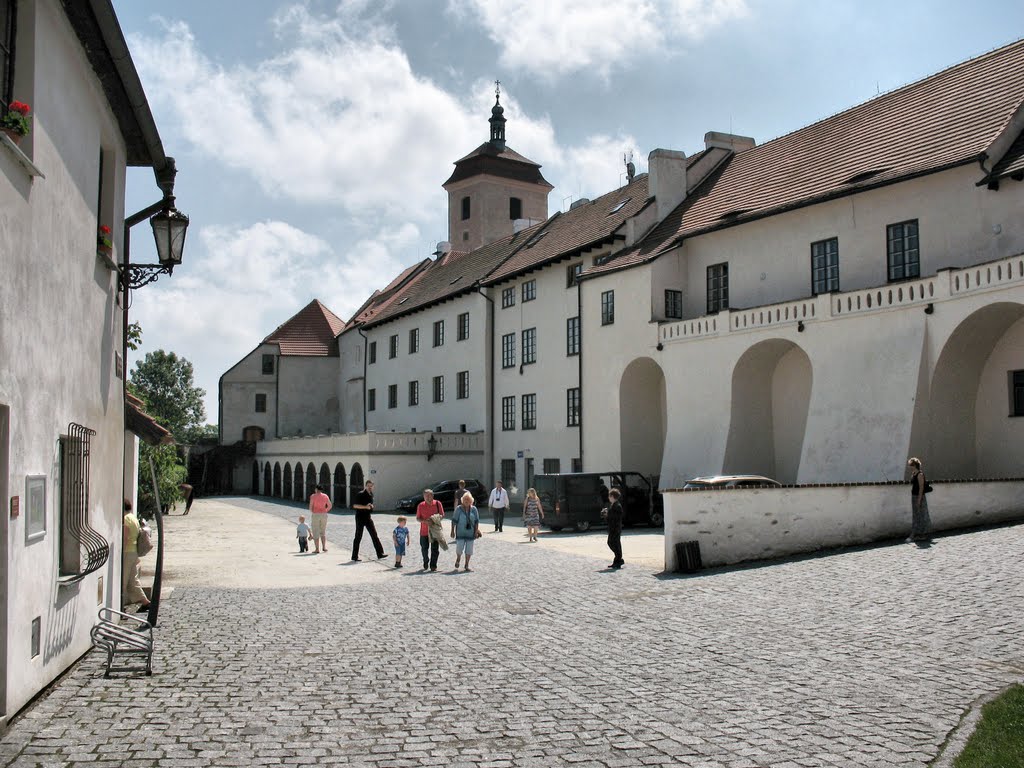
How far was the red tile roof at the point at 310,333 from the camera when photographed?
63594 mm

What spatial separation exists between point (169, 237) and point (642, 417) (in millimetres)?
22513

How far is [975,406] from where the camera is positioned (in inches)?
894

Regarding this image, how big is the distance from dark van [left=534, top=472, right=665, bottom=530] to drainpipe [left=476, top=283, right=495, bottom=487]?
13.5 metres

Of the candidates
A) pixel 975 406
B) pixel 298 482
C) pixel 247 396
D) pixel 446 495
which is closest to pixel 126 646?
pixel 975 406

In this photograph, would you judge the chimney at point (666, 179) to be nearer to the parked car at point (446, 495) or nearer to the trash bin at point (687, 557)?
the parked car at point (446, 495)

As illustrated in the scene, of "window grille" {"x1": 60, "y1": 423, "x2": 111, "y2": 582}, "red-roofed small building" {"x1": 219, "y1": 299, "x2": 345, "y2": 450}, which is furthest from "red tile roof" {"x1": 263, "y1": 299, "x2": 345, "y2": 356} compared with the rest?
"window grille" {"x1": 60, "y1": 423, "x2": 111, "y2": 582}

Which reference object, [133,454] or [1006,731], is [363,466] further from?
[1006,731]

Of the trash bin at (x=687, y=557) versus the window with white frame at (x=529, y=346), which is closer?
the trash bin at (x=687, y=557)

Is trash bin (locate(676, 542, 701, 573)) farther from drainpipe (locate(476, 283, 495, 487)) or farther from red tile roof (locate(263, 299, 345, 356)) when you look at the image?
red tile roof (locate(263, 299, 345, 356))

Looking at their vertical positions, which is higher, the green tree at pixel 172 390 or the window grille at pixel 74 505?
the green tree at pixel 172 390

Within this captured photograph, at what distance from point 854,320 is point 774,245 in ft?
16.8

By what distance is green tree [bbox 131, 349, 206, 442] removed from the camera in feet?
298

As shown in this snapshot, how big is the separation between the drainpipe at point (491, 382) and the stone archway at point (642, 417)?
1013 cm

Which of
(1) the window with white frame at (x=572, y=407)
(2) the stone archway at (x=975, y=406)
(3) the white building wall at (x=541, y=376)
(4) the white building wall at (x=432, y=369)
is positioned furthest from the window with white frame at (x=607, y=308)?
(2) the stone archway at (x=975, y=406)
